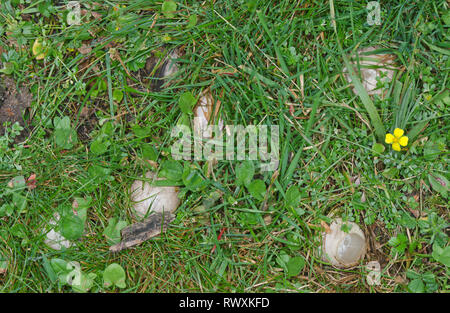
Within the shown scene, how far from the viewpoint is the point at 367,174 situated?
2.02 meters

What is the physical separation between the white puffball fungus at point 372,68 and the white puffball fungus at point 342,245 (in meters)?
0.79

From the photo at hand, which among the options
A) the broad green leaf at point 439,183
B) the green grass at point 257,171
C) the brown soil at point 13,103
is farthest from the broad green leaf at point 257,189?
the brown soil at point 13,103

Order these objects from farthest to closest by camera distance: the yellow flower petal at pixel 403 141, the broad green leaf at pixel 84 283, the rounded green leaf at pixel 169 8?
the rounded green leaf at pixel 169 8 → the broad green leaf at pixel 84 283 → the yellow flower petal at pixel 403 141

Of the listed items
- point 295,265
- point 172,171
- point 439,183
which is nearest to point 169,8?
point 172,171

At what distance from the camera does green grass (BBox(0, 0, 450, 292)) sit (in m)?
1.99

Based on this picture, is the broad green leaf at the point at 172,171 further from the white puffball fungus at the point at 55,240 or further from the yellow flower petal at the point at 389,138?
the yellow flower petal at the point at 389,138

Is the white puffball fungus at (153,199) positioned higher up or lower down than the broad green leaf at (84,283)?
higher up

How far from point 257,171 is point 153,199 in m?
0.63

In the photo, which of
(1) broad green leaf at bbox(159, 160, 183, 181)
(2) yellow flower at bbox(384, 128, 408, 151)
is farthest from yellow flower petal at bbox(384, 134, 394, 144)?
(1) broad green leaf at bbox(159, 160, 183, 181)

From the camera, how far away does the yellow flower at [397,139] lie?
6.21ft

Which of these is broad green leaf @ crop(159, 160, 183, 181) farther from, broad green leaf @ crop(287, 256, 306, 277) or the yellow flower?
the yellow flower

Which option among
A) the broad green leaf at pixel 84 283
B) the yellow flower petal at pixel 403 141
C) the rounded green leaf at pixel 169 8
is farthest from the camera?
the rounded green leaf at pixel 169 8
